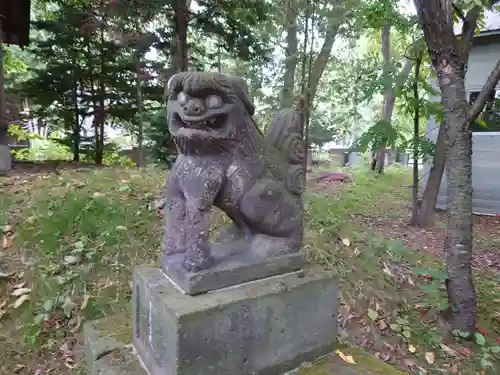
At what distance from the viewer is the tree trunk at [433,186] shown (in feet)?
15.7

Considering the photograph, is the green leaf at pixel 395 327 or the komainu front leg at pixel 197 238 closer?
the komainu front leg at pixel 197 238

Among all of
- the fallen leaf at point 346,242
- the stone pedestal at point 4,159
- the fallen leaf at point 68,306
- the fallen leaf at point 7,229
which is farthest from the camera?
the stone pedestal at point 4,159

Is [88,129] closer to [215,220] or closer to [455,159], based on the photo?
[215,220]

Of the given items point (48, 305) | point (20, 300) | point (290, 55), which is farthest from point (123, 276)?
point (290, 55)

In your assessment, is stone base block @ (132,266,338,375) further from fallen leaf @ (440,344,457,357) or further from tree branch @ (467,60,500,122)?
tree branch @ (467,60,500,122)

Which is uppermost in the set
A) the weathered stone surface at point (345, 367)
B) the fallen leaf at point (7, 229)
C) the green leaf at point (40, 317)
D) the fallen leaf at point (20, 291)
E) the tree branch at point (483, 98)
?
the tree branch at point (483, 98)

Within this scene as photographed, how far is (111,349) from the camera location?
1848 mm

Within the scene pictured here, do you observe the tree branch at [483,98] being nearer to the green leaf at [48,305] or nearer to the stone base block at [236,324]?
the stone base block at [236,324]

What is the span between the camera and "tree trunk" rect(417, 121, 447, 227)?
479 centimetres

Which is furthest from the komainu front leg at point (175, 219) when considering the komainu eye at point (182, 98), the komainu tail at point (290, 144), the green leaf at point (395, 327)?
the green leaf at point (395, 327)

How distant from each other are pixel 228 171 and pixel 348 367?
1126 mm

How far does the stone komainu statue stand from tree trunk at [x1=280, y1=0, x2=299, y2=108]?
4.25 m

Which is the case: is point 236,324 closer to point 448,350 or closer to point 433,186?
point 448,350

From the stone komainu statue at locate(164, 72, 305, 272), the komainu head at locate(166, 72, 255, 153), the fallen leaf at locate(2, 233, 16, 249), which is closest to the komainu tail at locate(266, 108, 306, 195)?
the stone komainu statue at locate(164, 72, 305, 272)
